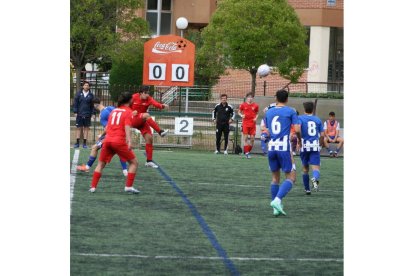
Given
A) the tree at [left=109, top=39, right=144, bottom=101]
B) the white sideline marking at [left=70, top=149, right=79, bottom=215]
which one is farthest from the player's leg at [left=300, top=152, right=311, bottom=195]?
the tree at [left=109, top=39, right=144, bottom=101]

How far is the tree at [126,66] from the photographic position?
37744 mm

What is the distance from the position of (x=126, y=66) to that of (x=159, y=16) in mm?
10087

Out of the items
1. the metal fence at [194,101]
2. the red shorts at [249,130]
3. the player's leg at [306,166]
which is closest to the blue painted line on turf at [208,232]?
the player's leg at [306,166]

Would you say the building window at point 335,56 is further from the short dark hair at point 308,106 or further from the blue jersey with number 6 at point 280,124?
the blue jersey with number 6 at point 280,124

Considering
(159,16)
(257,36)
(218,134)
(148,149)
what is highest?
(159,16)

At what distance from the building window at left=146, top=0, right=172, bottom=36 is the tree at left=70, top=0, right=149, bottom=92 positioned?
36.0ft

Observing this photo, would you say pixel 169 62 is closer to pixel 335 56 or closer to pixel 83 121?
pixel 83 121

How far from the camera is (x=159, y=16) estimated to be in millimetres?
50562

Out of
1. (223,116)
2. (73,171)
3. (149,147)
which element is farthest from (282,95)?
A: (223,116)

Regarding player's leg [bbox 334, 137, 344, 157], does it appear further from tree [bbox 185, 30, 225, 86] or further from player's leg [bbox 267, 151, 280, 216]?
player's leg [bbox 267, 151, 280, 216]

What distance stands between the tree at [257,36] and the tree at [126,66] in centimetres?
276

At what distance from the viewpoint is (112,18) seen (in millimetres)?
38812

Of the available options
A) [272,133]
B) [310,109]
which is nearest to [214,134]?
[310,109]
